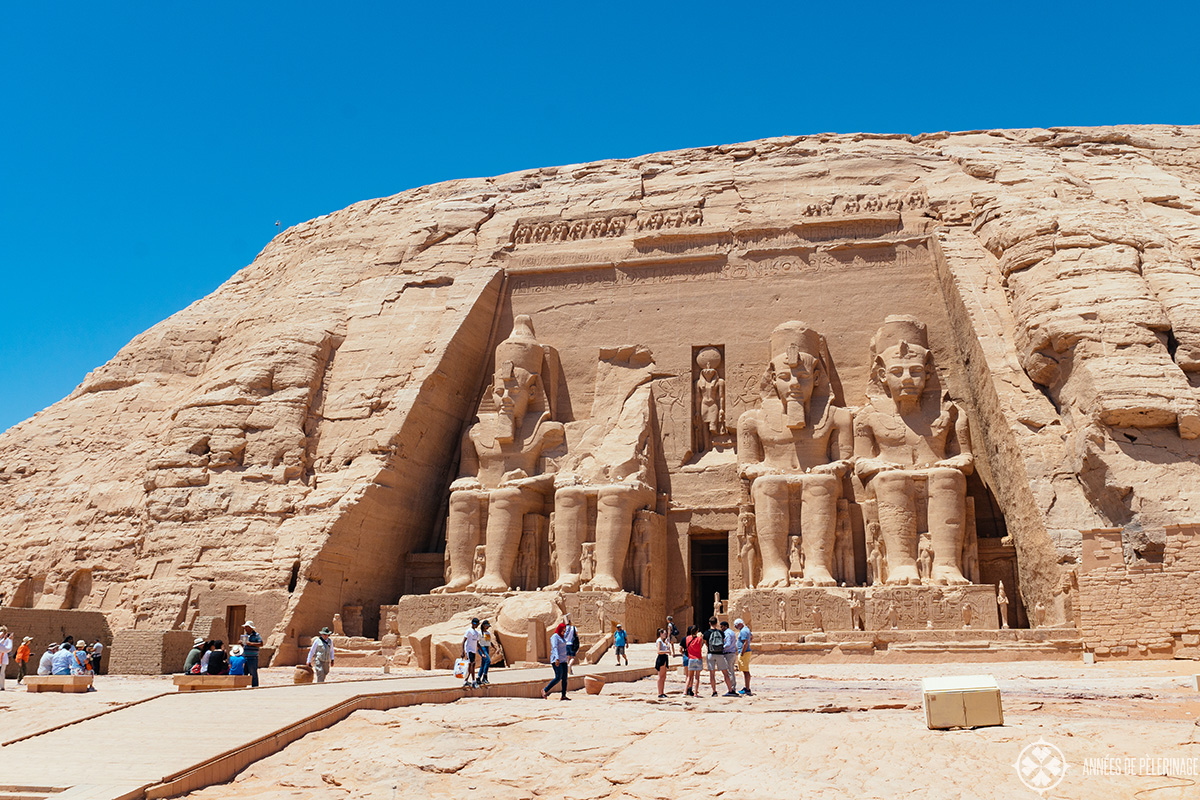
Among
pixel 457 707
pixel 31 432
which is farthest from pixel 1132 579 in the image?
pixel 31 432

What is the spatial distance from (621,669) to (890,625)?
4157 millimetres

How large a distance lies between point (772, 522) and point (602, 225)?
6515 millimetres

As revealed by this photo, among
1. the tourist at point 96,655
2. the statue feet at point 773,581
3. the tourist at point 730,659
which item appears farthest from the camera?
the statue feet at point 773,581

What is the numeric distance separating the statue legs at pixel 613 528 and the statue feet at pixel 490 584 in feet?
4.15

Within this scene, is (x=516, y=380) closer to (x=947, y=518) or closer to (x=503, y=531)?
(x=503, y=531)

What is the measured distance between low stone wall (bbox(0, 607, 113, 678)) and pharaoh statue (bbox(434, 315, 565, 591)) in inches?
172

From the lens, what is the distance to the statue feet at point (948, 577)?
46.8 feet

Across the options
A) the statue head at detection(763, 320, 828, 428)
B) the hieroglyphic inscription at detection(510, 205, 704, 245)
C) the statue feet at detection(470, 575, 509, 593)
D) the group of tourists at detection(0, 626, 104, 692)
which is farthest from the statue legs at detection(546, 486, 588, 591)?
the group of tourists at detection(0, 626, 104, 692)

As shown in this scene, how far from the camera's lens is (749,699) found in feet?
30.1

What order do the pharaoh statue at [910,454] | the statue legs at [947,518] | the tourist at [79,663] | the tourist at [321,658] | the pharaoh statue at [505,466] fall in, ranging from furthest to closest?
the pharaoh statue at [505,466] → the pharaoh statue at [910,454] → the statue legs at [947,518] → the tourist at [321,658] → the tourist at [79,663]

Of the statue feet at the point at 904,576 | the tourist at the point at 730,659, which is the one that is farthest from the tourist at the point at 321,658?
the statue feet at the point at 904,576

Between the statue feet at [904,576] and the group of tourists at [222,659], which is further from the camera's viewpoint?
the statue feet at [904,576]

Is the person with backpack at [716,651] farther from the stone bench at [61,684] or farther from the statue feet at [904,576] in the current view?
the statue feet at [904,576]

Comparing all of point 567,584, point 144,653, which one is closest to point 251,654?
point 144,653
